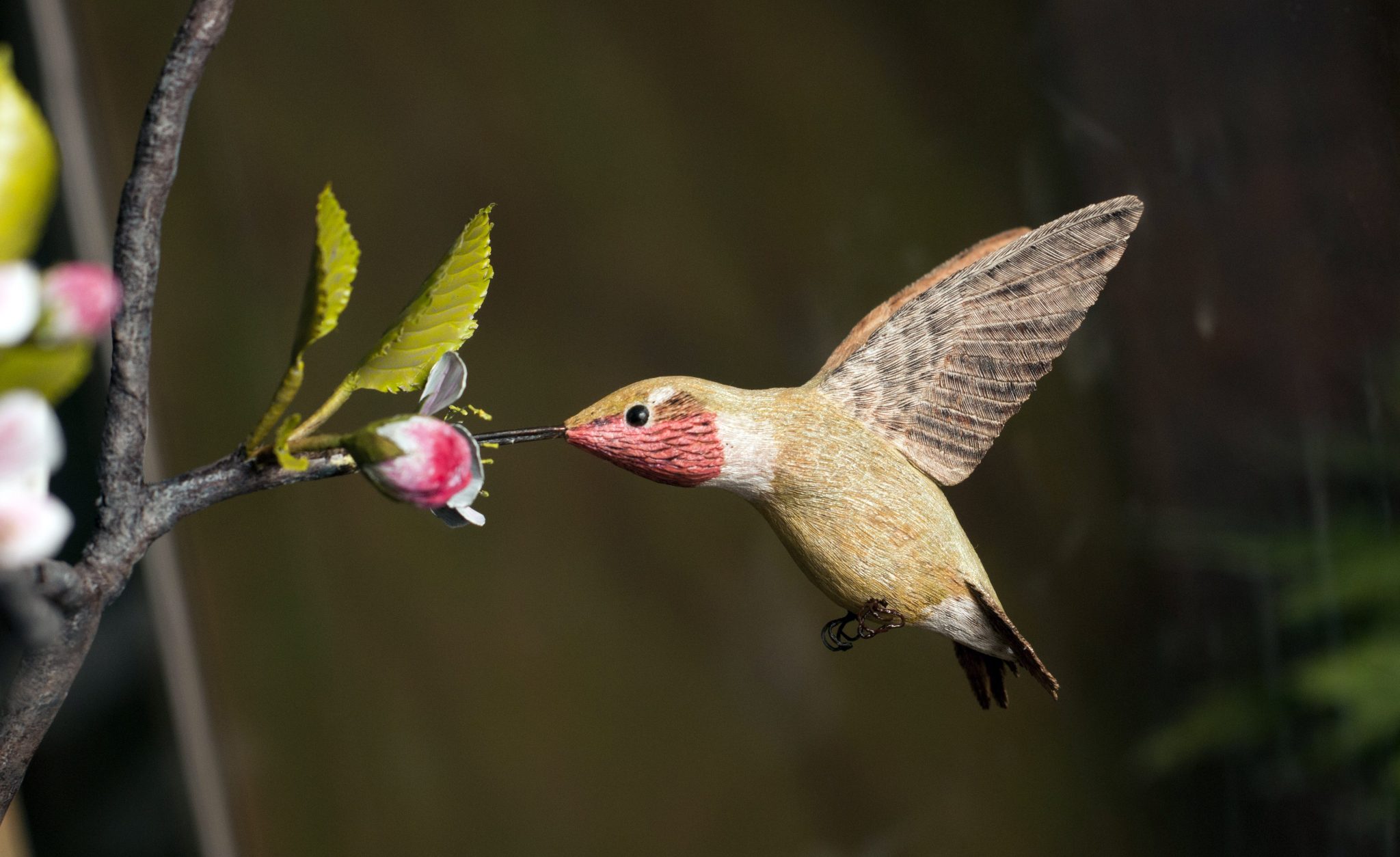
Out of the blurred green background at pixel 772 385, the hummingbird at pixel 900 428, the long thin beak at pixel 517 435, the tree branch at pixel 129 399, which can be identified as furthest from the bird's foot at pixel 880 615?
the blurred green background at pixel 772 385

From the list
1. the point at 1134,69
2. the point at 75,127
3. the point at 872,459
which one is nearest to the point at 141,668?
the point at 75,127

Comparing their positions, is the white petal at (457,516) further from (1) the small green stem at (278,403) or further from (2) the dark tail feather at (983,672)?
(2) the dark tail feather at (983,672)

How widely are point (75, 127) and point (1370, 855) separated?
1.32m

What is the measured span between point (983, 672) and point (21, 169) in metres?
0.41

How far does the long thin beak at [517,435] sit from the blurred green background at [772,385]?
529 mm

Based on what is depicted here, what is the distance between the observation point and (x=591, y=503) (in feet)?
3.47

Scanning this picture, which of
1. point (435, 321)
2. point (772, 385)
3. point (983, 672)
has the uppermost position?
point (435, 321)

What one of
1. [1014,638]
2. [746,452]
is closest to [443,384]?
[746,452]

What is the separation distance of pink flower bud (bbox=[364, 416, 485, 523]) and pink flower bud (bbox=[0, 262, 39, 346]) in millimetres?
93

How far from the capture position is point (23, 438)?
0.65 ft

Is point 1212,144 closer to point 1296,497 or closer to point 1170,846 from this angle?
point 1296,497

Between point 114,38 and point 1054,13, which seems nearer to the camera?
point 1054,13

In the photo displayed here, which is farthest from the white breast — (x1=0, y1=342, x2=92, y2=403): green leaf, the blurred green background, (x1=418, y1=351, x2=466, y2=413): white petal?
the blurred green background

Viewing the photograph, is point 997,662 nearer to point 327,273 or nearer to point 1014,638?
point 1014,638
